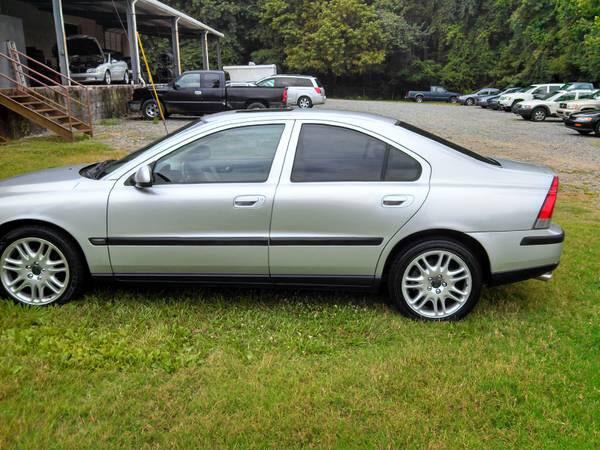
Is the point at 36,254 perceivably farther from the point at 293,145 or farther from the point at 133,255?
the point at 293,145

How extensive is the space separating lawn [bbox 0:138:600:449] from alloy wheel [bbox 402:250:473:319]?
155 mm

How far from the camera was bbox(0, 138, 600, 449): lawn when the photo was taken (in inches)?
114

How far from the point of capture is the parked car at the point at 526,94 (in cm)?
3150

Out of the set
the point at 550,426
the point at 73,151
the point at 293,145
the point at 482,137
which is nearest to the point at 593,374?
the point at 550,426

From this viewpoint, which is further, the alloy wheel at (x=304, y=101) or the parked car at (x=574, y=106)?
the alloy wheel at (x=304, y=101)

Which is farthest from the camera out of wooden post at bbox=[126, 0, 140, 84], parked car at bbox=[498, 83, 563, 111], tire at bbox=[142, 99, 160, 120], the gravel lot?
parked car at bbox=[498, 83, 563, 111]

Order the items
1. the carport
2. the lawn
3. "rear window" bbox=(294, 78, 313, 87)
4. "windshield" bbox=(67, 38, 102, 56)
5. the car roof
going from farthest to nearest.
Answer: "rear window" bbox=(294, 78, 313, 87) → "windshield" bbox=(67, 38, 102, 56) → the carport → the car roof → the lawn

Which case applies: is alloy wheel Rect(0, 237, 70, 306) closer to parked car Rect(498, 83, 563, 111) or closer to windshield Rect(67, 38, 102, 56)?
windshield Rect(67, 38, 102, 56)

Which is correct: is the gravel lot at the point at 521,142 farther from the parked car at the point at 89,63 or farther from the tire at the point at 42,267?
the tire at the point at 42,267

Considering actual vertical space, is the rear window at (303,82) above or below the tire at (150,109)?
above

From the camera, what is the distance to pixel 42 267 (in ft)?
14.1

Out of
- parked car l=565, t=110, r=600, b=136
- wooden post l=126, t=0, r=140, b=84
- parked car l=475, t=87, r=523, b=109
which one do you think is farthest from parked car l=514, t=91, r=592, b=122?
wooden post l=126, t=0, r=140, b=84

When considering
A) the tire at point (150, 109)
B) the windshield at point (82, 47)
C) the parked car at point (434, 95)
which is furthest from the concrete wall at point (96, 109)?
the parked car at point (434, 95)

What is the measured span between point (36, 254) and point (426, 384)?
292cm
